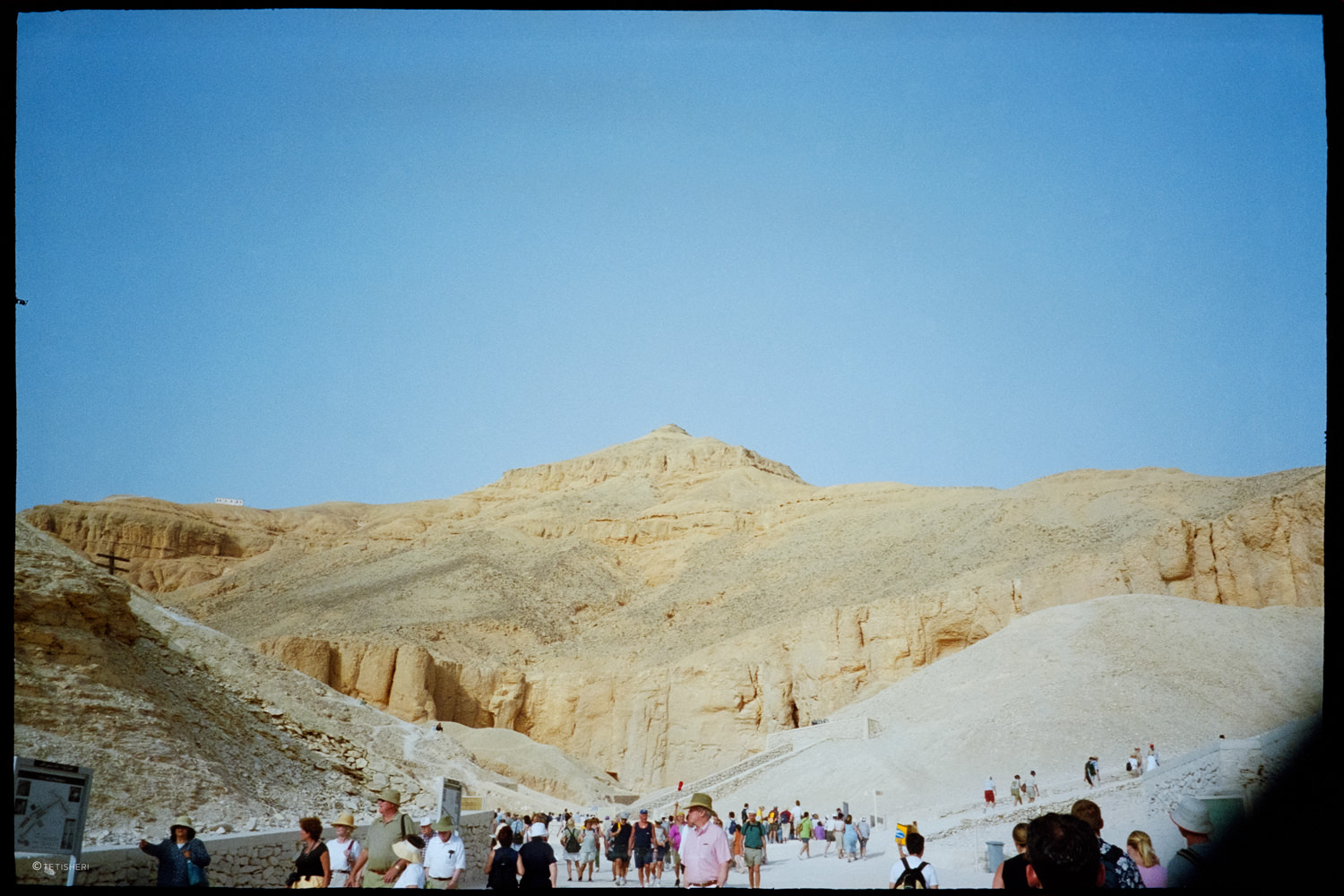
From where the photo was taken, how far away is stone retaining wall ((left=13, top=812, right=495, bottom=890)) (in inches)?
360

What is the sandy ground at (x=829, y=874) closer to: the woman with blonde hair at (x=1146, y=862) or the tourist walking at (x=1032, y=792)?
the tourist walking at (x=1032, y=792)

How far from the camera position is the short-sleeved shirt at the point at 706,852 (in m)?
8.29

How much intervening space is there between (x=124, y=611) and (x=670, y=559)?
60883mm

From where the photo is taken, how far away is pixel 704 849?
8.27m

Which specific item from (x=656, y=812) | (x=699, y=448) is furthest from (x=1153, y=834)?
(x=699, y=448)

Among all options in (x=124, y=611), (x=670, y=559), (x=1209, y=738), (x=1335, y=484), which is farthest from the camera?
(x=670, y=559)

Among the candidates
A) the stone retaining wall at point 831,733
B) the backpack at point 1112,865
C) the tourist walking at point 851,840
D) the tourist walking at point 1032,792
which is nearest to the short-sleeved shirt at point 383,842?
the backpack at point 1112,865

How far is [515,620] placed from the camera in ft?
220

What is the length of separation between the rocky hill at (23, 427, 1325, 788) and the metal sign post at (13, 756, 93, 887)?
22.5 meters

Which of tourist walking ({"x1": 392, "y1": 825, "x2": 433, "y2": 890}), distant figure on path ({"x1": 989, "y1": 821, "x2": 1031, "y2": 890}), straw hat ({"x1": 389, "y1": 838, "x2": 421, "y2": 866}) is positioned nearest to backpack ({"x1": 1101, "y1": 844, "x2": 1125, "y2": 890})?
distant figure on path ({"x1": 989, "y1": 821, "x2": 1031, "y2": 890})

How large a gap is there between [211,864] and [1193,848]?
820cm

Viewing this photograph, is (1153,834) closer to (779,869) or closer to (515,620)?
(779,869)

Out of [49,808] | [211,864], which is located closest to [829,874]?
[211,864]

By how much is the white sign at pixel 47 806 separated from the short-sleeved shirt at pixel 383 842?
6.46ft
